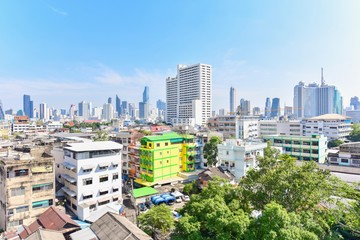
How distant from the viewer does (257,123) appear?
67.8m

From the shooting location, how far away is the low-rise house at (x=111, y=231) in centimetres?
1445

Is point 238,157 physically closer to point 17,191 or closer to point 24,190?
point 24,190

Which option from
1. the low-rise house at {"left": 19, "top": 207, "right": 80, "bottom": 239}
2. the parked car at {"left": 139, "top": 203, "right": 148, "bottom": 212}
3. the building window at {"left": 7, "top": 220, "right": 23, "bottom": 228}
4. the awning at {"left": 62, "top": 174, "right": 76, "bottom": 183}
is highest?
the awning at {"left": 62, "top": 174, "right": 76, "bottom": 183}

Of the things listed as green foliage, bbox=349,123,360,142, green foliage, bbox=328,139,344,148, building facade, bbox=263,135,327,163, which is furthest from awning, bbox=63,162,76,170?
green foliage, bbox=349,123,360,142

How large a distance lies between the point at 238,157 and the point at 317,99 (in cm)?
14213

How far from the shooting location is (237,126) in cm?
6231

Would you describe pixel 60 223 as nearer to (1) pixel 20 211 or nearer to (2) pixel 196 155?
(1) pixel 20 211

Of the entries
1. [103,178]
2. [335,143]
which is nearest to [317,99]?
[335,143]

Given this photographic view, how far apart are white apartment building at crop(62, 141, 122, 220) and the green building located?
24.5 ft

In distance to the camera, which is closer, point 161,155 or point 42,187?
point 42,187

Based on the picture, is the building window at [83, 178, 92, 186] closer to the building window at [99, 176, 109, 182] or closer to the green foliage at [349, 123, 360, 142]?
the building window at [99, 176, 109, 182]

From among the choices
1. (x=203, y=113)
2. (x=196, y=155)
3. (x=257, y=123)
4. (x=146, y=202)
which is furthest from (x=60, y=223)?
(x=203, y=113)

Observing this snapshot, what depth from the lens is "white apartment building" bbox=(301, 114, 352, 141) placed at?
201 ft

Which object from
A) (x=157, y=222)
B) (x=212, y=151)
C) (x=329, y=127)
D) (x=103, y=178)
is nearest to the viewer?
(x=157, y=222)
